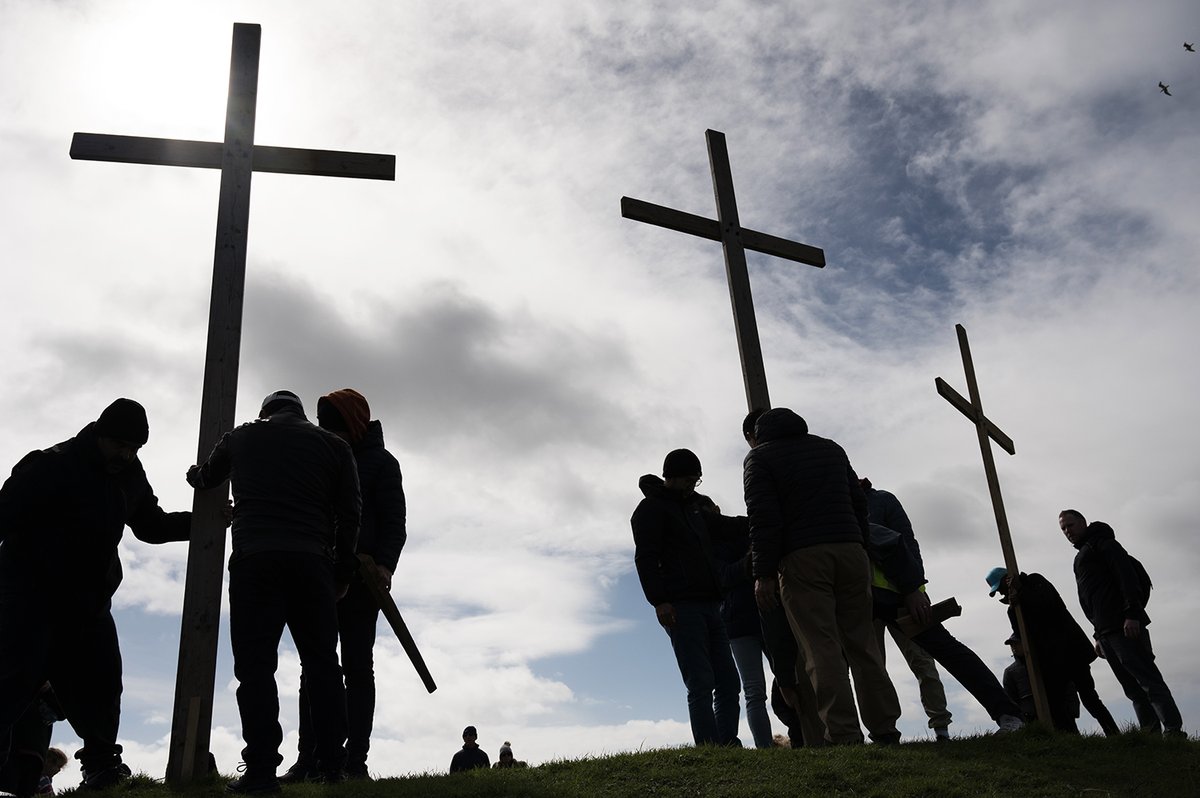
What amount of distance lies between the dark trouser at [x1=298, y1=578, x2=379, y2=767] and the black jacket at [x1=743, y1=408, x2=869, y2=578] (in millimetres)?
2495

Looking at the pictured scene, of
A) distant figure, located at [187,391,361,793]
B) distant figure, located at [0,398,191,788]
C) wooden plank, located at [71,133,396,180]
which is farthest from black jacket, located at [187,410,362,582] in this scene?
wooden plank, located at [71,133,396,180]

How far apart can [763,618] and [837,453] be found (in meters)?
1.39

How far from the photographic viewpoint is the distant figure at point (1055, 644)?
880 centimetres

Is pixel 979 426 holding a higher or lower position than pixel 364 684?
higher

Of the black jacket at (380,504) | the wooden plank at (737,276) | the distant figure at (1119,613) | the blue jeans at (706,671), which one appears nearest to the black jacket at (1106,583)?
the distant figure at (1119,613)

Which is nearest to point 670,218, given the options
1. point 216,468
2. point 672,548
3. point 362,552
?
point 672,548

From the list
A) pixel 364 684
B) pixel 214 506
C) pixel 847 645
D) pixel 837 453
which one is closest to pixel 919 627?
pixel 847 645

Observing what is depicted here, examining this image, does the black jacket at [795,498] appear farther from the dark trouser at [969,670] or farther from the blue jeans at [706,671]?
the dark trouser at [969,670]

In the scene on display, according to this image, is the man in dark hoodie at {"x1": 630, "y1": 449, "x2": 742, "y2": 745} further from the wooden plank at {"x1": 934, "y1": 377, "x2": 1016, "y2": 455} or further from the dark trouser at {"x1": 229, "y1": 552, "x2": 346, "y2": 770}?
the wooden plank at {"x1": 934, "y1": 377, "x2": 1016, "y2": 455}

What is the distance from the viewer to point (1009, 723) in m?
7.22

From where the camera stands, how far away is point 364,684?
628 cm

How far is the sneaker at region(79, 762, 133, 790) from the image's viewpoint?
19.0 feet

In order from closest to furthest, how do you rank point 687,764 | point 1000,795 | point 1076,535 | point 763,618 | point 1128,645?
1. point 1000,795
2. point 687,764
3. point 763,618
4. point 1128,645
5. point 1076,535

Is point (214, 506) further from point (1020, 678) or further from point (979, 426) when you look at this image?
point (1020, 678)
